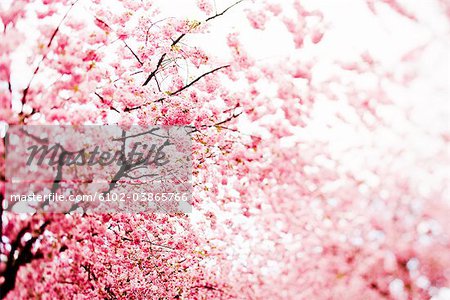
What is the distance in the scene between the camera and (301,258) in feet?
21.3

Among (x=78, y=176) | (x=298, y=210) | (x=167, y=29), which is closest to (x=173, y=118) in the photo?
(x=167, y=29)

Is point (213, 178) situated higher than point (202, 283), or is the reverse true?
point (213, 178)

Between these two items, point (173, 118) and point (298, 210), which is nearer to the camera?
point (298, 210)

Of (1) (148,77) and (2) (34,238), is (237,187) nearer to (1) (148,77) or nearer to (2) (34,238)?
(1) (148,77)

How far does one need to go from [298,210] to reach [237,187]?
2760mm

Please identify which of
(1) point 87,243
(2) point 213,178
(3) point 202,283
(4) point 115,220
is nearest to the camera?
(1) point 87,243

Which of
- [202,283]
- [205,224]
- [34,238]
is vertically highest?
[34,238]

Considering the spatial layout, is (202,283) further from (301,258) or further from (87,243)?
(301,258)

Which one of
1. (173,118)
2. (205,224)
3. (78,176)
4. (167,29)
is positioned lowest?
(205,224)

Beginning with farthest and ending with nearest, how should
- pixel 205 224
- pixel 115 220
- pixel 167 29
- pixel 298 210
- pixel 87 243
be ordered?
pixel 205 224
pixel 115 220
pixel 167 29
pixel 87 243
pixel 298 210

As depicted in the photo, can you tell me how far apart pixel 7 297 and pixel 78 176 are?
1784mm

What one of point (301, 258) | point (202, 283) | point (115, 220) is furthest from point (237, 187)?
point (202, 283)

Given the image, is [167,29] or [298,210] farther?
[167,29]

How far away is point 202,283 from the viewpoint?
1389 centimetres
